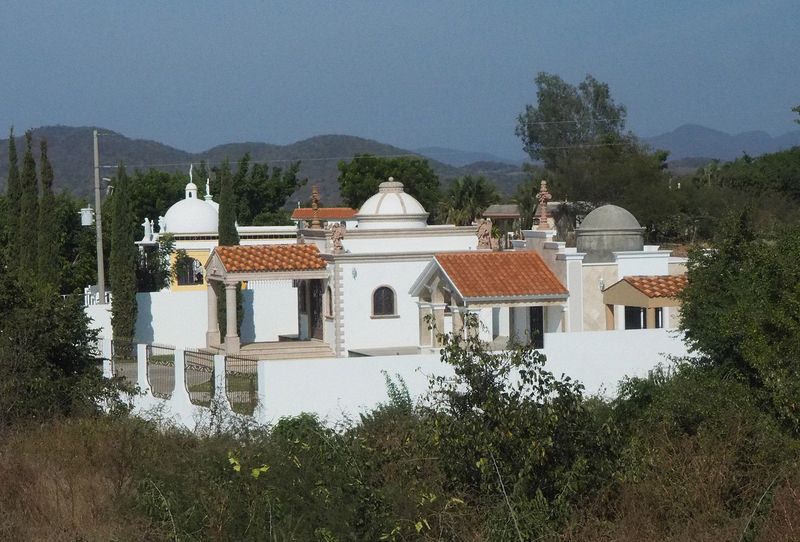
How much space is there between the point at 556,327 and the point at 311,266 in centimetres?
782

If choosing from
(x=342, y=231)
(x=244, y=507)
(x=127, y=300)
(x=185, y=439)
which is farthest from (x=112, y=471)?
(x=127, y=300)

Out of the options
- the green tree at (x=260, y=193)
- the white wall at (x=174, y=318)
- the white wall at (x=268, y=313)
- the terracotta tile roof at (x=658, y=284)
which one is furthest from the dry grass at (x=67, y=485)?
the green tree at (x=260, y=193)

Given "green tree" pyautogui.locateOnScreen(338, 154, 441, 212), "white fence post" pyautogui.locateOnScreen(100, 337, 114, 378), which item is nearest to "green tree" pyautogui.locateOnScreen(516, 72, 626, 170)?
"green tree" pyautogui.locateOnScreen(338, 154, 441, 212)

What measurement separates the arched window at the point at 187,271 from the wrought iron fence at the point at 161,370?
20.3 meters

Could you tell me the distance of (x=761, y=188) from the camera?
65.8 metres

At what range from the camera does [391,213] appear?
34.3 metres

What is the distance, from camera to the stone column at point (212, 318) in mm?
34656

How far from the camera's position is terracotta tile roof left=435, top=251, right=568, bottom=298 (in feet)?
90.6

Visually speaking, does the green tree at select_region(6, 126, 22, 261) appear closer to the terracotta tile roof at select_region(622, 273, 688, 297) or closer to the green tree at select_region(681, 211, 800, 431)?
the terracotta tile roof at select_region(622, 273, 688, 297)

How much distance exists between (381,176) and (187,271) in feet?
114

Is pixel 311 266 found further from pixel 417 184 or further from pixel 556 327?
pixel 417 184

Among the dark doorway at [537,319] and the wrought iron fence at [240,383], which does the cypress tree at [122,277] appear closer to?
the dark doorway at [537,319]

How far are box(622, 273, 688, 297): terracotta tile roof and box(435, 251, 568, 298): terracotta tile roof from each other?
204 centimetres

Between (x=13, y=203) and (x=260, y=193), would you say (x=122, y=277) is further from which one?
(x=260, y=193)
